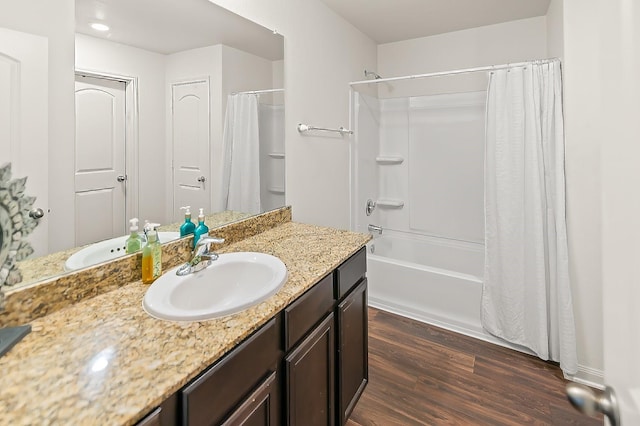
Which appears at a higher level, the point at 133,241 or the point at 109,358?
the point at 133,241

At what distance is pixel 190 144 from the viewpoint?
1523 millimetres

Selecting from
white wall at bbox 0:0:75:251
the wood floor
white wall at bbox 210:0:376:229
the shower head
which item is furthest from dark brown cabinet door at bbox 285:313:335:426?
the shower head

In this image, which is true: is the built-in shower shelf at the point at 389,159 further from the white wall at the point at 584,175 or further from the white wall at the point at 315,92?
the white wall at the point at 584,175

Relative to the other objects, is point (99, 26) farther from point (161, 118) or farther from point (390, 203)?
point (390, 203)

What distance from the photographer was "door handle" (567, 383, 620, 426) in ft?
1.73

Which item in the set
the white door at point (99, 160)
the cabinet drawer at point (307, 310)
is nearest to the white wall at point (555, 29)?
the cabinet drawer at point (307, 310)

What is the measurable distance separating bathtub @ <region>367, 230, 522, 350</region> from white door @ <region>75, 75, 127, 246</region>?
225cm

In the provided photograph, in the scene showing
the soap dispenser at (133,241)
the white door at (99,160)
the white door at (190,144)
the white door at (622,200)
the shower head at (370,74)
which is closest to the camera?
the white door at (622,200)

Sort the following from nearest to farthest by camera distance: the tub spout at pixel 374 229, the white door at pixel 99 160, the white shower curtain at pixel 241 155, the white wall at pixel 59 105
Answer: the white wall at pixel 59 105 < the white door at pixel 99 160 < the white shower curtain at pixel 241 155 < the tub spout at pixel 374 229

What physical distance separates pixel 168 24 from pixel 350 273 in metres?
1.34

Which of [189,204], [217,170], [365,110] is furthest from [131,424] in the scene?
[365,110]

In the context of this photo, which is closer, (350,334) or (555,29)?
(350,334)

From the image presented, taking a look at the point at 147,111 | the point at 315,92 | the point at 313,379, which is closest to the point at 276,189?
the point at 315,92

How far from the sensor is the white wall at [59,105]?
3.36 ft
